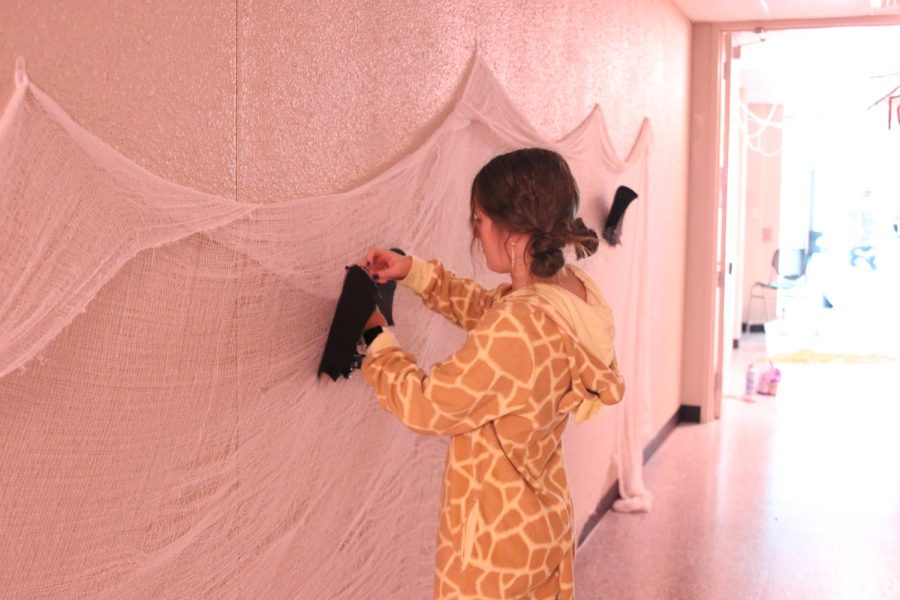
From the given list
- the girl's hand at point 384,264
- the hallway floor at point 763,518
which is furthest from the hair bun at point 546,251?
the hallway floor at point 763,518


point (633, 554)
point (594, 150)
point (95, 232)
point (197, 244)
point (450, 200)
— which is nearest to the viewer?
point (95, 232)

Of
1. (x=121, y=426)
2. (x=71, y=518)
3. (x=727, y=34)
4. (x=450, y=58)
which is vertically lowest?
(x=71, y=518)

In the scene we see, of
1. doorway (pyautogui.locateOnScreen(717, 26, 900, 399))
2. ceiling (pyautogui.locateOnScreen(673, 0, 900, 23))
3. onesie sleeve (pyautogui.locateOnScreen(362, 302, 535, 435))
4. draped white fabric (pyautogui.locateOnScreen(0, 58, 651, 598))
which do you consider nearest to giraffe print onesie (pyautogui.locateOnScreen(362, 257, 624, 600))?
onesie sleeve (pyautogui.locateOnScreen(362, 302, 535, 435))

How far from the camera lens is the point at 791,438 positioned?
5582mm

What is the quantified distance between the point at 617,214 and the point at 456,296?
71.2 inches

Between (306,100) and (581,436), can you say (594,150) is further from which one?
(306,100)

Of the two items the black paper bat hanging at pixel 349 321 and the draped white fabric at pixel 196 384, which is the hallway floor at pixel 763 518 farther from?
the black paper bat hanging at pixel 349 321

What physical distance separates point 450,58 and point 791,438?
410 centimetres

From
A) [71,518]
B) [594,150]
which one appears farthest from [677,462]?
[71,518]

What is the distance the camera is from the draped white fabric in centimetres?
113

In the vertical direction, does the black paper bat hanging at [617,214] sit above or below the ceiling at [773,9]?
below

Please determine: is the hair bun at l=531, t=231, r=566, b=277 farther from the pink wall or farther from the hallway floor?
the hallway floor

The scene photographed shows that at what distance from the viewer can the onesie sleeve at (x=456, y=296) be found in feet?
6.32

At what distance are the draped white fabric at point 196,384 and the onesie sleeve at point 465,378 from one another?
0.52 feet
